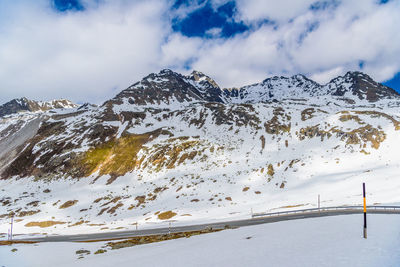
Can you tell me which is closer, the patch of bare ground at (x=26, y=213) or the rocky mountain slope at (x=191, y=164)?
the rocky mountain slope at (x=191, y=164)

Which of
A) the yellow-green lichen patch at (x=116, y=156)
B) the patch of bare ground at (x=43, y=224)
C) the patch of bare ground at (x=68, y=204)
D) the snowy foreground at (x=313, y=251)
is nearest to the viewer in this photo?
the snowy foreground at (x=313, y=251)

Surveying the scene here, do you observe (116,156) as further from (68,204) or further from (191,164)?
(191,164)

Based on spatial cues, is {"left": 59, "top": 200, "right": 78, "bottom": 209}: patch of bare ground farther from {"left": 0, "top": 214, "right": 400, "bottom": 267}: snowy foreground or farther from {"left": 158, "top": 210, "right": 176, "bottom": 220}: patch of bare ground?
{"left": 0, "top": 214, "right": 400, "bottom": 267}: snowy foreground

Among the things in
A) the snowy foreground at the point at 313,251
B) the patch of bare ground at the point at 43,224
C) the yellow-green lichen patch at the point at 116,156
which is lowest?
the patch of bare ground at the point at 43,224

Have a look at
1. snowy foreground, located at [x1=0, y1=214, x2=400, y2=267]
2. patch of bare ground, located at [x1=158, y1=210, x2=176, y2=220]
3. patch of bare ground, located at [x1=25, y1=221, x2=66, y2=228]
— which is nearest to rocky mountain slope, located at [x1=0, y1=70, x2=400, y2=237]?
patch of bare ground, located at [x1=158, y1=210, x2=176, y2=220]

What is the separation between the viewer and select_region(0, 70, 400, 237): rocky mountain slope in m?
49.6

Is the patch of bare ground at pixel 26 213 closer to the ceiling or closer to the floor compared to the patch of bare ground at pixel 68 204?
closer to the floor

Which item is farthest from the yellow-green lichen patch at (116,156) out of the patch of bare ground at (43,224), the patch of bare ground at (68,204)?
the patch of bare ground at (43,224)

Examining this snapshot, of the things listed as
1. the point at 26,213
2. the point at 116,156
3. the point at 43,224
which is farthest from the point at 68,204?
the point at 116,156

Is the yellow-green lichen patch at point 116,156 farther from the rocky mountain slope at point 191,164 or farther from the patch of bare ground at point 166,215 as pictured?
the patch of bare ground at point 166,215

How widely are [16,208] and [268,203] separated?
65788mm

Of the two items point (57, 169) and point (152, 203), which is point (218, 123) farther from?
point (57, 169)

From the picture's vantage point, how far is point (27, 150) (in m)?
102

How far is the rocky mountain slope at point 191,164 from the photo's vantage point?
49562 mm
